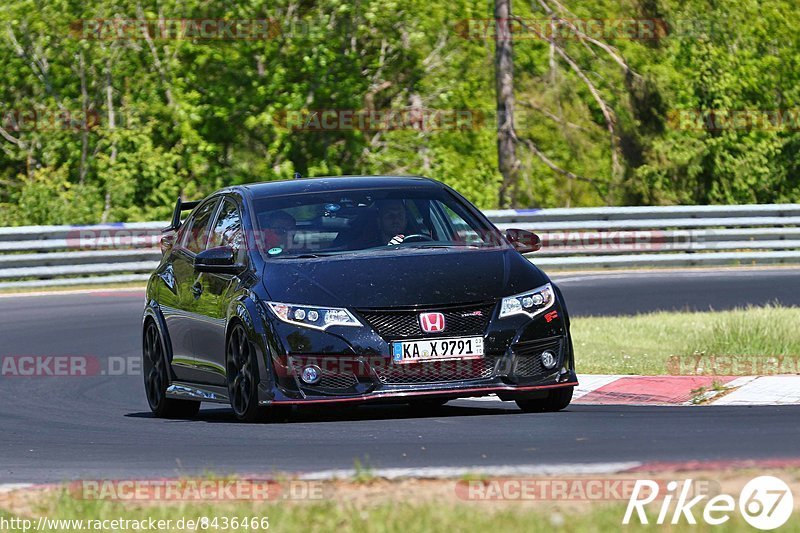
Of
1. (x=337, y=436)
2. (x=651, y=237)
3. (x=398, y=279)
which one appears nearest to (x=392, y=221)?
(x=398, y=279)

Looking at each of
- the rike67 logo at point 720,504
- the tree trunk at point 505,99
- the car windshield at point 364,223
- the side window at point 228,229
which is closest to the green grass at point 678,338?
the car windshield at point 364,223

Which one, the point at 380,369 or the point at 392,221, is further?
the point at 392,221

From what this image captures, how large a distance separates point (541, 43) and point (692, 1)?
15.3 ft

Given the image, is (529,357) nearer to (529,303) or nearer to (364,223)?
(529,303)

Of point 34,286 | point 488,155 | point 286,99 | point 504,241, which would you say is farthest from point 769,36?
point 504,241

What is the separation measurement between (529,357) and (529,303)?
32 centimetres

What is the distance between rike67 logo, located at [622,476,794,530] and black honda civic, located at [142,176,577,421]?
3.11 m

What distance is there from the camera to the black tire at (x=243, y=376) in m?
9.88

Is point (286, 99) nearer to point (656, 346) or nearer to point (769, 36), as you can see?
point (656, 346)

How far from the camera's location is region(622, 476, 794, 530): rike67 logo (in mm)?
5891

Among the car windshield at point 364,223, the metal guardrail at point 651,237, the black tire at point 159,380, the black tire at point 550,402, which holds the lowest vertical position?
the metal guardrail at point 651,237

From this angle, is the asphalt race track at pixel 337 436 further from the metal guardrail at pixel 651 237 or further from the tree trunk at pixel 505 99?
the tree trunk at pixel 505 99

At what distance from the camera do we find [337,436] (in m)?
9.21

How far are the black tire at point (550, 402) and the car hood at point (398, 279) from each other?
2.31ft
